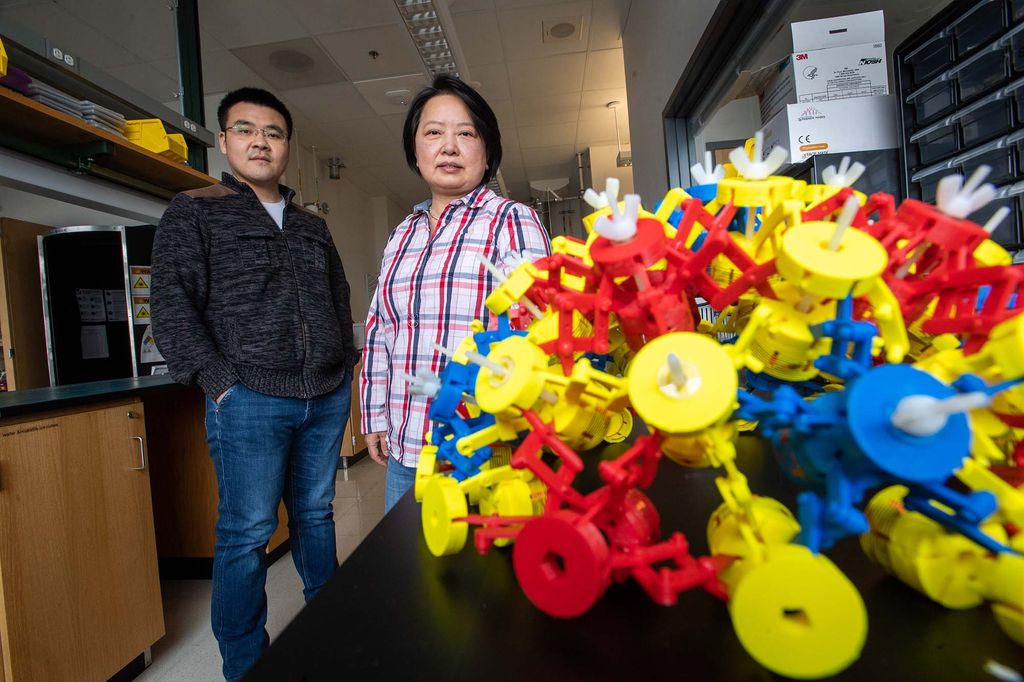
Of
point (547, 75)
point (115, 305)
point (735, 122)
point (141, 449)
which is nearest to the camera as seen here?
point (141, 449)

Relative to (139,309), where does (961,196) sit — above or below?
below

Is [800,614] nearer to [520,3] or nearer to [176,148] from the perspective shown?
[176,148]

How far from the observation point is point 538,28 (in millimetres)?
3244

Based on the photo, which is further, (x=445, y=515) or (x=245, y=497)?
(x=245, y=497)

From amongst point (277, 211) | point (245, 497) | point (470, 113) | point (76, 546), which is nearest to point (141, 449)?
point (76, 546)

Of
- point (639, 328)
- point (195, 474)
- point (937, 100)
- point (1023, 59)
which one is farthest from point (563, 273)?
point (195, 474)

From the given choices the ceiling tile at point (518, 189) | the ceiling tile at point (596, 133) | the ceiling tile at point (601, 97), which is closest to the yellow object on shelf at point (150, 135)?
the ceiling tile at point (601, 97)

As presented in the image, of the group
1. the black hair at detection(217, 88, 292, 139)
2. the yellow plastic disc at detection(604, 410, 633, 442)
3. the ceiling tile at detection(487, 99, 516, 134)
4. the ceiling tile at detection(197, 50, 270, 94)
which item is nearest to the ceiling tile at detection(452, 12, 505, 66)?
the ceiling tile at detection(487, 99, 516, 134)

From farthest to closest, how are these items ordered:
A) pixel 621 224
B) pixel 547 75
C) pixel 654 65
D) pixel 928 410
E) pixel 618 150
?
pixel 618 150 < pixel 547 75 < pixel 654 65 < pixel 621 224 < pixel 928 410

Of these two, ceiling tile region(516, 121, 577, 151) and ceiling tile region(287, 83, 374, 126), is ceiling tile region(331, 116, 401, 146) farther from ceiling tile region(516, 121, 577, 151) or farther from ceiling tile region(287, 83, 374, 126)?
ceiling tile region(516, 121, 577, 151)

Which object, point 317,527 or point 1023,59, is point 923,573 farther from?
point 317,527

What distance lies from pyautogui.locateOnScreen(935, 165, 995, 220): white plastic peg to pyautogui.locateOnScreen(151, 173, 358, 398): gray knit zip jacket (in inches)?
50.4

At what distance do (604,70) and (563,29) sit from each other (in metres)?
0.75

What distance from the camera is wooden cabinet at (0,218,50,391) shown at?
2.92 m
